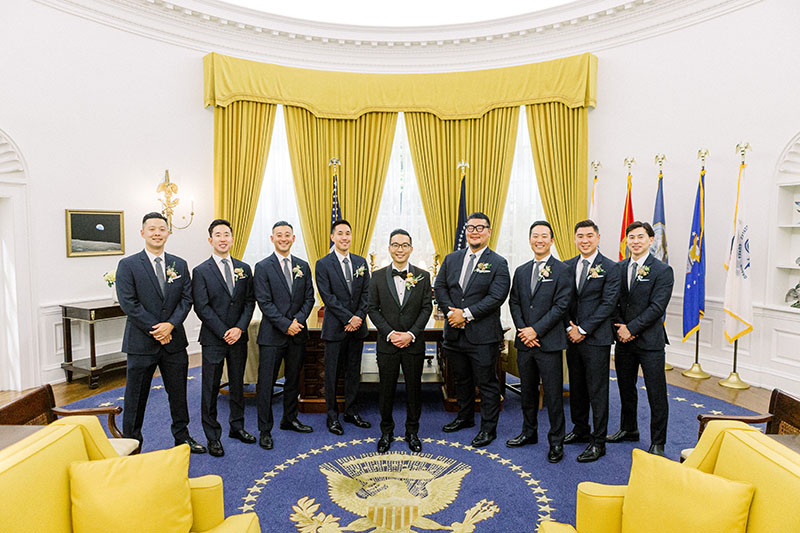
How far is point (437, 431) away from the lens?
173 inches

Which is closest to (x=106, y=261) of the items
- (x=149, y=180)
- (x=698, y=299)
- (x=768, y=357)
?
(x=149, y=180)

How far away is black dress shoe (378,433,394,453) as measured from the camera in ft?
13.0

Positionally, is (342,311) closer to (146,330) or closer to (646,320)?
(146,330)

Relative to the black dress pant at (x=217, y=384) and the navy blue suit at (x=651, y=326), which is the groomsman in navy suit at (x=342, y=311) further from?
the navy blue suit at (x=651, y=326)

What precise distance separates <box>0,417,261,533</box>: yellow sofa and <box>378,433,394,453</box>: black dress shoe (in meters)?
1.86

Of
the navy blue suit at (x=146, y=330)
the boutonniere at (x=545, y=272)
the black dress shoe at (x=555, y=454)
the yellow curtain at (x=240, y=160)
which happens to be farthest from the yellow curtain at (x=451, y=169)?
the navy blue suit at (x=146, y=330)

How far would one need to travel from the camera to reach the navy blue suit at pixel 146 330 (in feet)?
12.0

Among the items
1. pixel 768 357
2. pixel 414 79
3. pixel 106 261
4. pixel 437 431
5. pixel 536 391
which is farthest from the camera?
pixel 414 79

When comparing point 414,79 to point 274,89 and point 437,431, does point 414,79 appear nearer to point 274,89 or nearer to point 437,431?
point 274,89

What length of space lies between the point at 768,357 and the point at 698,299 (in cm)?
96

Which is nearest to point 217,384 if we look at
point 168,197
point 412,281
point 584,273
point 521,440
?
point 412,281

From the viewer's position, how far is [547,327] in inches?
149

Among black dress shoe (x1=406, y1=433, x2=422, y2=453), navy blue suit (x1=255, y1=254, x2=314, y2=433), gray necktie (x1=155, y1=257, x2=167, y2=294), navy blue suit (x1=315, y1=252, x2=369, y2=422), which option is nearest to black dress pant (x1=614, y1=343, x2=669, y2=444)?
black dress shoe (x1=406, y1=433, x2=422, y2=453)

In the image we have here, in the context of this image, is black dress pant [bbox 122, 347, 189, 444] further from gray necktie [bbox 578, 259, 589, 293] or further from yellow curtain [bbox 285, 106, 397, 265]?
yellow curtain [bbox 285, 106, 397, 265]
